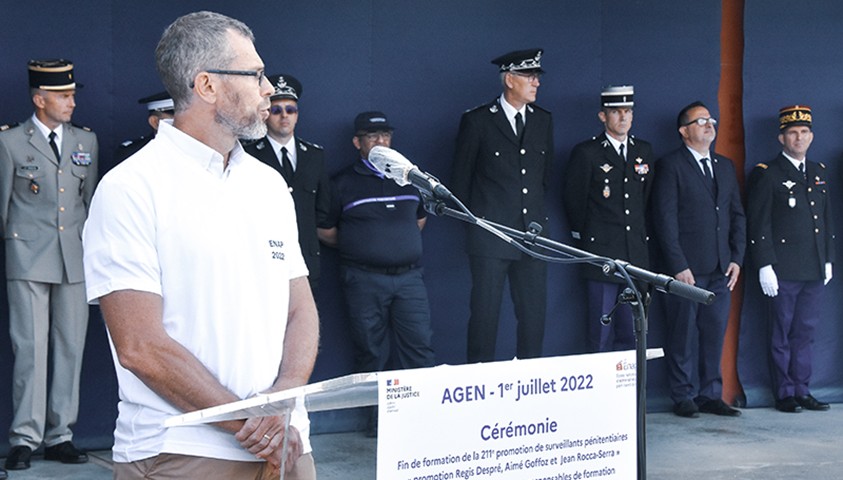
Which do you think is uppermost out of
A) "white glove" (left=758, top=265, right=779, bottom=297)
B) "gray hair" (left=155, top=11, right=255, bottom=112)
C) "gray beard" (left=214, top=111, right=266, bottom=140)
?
"gray hair" (left=155, top=11, right=255, bottom=112)

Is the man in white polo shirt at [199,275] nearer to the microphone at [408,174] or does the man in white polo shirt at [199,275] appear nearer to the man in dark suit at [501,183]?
the microphone at [408,174]

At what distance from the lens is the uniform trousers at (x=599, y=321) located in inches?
250

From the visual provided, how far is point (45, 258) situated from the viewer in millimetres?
5059

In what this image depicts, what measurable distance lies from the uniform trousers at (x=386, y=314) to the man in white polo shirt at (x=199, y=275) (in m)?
3.51

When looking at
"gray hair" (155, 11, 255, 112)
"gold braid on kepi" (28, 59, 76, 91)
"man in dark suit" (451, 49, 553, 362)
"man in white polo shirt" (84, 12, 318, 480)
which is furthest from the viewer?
"man in dark suit" (451, 49, 553, 362)

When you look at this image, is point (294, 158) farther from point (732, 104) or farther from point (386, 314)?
point (732, 104)

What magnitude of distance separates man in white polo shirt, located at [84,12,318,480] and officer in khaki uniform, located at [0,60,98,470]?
3171 millimetres

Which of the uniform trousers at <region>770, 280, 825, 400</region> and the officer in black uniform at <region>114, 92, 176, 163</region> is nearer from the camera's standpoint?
the officer in black uniform at <region>114, 92, 176, 163</region>

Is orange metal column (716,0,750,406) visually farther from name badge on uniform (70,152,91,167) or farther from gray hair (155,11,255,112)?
gray hair (155,11,255,112)

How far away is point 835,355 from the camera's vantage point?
705 centimetres

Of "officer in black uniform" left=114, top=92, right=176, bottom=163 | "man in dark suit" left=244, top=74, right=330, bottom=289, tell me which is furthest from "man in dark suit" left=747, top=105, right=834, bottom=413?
"officer in black uniform" left=114, top=92, right=176, bottom=163

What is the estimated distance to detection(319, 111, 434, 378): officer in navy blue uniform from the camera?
5680 millimetres

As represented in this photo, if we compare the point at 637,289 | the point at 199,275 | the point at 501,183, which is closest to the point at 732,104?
the point at 501,183

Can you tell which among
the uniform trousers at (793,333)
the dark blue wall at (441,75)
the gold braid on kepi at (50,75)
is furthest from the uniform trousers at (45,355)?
the uniform trousers at (793,333)
